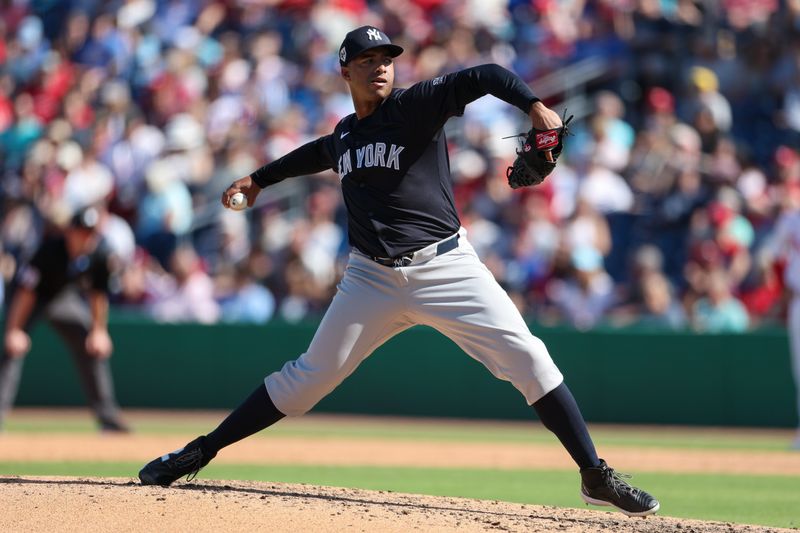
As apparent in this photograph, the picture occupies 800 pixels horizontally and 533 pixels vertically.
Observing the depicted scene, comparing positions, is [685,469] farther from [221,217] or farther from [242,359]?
[221,217]

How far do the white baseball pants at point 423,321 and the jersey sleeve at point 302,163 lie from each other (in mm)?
591

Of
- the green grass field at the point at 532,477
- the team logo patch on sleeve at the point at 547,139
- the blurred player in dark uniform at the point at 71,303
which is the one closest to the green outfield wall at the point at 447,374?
the green grass field at the point at 532,477

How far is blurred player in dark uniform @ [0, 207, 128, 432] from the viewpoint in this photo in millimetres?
10523

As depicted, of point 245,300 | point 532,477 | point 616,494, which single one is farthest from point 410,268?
point 245,300

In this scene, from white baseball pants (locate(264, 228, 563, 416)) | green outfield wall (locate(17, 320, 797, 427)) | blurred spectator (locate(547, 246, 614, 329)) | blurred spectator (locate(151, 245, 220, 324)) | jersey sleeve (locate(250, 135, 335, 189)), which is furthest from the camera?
blurred spectator (locate(151, 245, 220, 324))

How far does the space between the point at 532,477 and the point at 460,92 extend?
402cm

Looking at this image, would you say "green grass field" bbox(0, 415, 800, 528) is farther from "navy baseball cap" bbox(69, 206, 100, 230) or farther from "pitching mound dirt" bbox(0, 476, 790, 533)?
"navy baseball cap" bbox(69, 206, 100, 230)

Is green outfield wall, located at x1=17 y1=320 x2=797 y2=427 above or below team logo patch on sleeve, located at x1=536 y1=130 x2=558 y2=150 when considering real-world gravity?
below

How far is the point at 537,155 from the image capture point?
17.1 feet

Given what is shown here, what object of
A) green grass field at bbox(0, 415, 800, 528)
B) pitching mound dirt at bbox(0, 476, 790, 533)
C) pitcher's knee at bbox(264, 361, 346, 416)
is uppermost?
pitcher's knee at bbox(264, 361, 346, 416)

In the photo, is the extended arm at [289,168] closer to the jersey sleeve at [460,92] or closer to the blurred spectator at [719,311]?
the jersey sleeve at [460,92]

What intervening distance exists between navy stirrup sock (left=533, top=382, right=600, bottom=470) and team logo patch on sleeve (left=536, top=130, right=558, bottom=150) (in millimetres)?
1059

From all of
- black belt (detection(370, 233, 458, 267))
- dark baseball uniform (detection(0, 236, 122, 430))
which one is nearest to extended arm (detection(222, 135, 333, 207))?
black belt (detection(370, 233, 458, 267))

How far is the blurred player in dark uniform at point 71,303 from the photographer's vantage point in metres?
10.5
